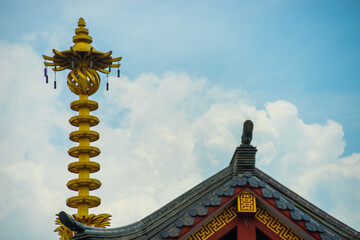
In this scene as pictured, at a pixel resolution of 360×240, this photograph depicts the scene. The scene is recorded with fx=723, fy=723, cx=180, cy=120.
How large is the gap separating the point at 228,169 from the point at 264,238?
1.67 m

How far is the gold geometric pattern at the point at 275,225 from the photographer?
47.6 ft

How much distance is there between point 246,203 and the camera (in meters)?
14.3

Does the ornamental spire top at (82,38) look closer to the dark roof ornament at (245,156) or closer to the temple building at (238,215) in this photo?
the temple building at (238,215)

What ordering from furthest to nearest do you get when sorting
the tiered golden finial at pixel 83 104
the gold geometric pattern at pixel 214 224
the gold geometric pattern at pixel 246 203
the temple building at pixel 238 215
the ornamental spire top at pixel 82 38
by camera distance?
the ornamental spire top at pixel 82 38 < the tiered golden finial at pixel 83 104 < the gold geometric pattern at pixel 214 224 < the gold geometric pattern at pixel 246 203 < the temple building at pixel 238 215

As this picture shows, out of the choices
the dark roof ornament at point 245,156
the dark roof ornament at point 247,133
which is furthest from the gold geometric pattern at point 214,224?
the dark roof ornament at point 247,133

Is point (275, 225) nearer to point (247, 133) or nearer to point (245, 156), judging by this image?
point (245, 156)

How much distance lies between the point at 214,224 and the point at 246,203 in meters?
0.78

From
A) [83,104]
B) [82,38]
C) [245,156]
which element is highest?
[82,38]

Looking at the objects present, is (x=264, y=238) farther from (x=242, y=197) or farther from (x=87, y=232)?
(x=87, y=232)

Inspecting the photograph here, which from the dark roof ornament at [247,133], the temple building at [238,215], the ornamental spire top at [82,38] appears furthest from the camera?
the ornamental spire top at [82,38]

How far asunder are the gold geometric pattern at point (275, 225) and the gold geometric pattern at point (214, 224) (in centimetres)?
57

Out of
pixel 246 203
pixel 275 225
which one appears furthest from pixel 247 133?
pixel 275 225

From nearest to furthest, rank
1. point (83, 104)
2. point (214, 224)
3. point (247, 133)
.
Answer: point (214, 224)
point (247, 133)
point (83, 104)

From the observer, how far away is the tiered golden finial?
2452 centimetres
